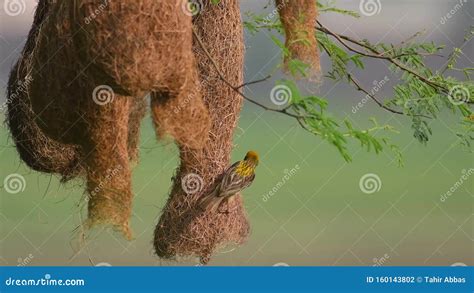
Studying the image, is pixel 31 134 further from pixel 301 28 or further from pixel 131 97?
pixel 301 28

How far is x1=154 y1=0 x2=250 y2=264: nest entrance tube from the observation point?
333 cm

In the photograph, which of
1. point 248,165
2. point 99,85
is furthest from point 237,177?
point 99,85

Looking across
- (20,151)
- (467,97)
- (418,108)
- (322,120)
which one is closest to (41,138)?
(20,151)

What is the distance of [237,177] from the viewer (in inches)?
132

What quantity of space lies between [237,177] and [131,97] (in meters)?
0.59

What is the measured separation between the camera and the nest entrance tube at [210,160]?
3.33 m

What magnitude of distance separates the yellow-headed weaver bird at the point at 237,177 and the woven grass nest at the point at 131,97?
0.06 meters

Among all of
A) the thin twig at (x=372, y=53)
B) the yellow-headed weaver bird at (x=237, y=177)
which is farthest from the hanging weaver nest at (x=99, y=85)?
the thin twig at (x=372, y=53)

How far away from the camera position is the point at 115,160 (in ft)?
10.3

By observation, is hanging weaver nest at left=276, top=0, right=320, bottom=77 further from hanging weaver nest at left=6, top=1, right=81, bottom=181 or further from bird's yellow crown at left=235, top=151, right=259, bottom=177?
hanging weaver nest at left=6, top=1, right=81, bottom=181

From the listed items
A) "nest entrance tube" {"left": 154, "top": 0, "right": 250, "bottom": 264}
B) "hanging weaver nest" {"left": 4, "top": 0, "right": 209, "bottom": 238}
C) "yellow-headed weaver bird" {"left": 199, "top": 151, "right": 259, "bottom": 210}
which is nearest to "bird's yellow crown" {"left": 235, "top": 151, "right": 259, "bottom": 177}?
"yellow-headed weaver bird" {"left": 199, "top": 151, "right": 259, "bottom": 210}

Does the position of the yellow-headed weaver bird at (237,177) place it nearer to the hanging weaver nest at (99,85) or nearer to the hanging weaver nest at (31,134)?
the hanging weaver nest at (99,85)

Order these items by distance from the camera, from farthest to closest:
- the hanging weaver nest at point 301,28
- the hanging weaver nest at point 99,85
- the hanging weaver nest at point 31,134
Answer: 1. the hanging weaver nest at point 31,134
2. the hanging weaver nest at point 301,28
3. the hanging weaver nest at point 99,85

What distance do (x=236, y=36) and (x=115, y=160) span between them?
715mm
